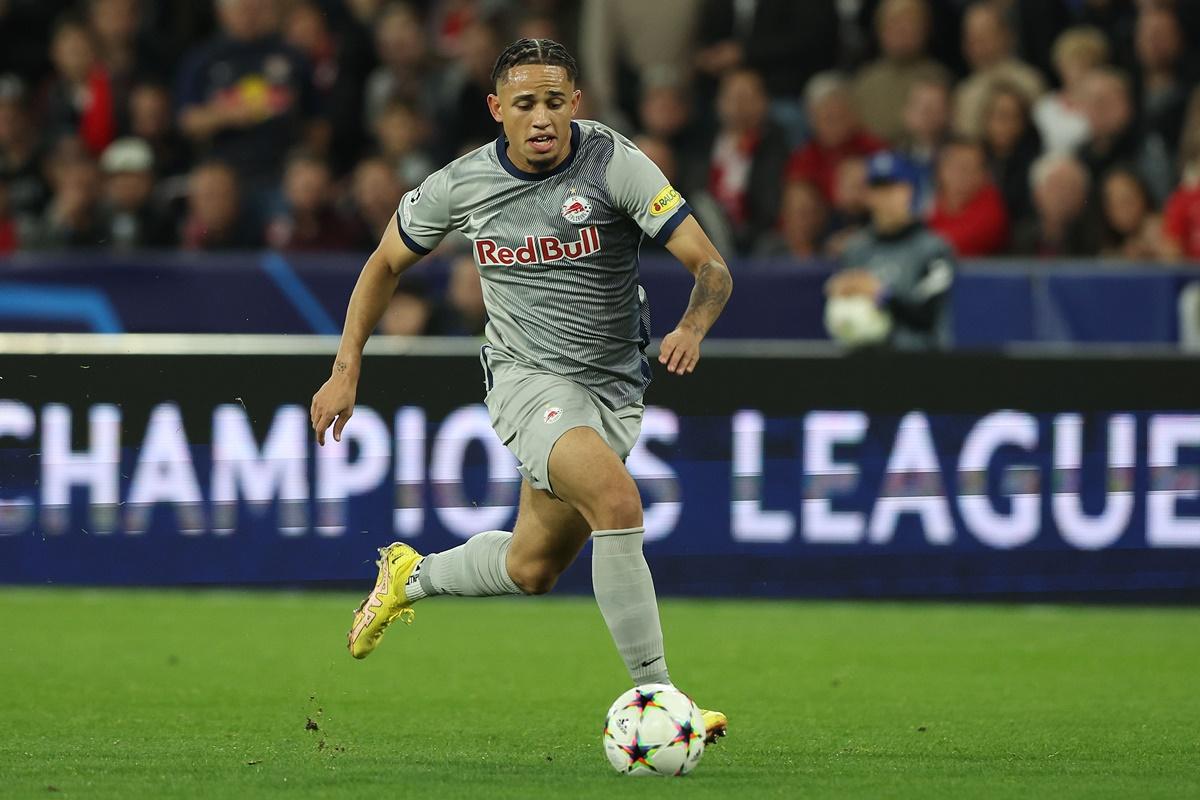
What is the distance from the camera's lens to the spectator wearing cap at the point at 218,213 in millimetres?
13828

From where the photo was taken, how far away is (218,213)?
13.9 metres

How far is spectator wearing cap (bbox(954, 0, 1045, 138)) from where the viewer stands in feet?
44.1

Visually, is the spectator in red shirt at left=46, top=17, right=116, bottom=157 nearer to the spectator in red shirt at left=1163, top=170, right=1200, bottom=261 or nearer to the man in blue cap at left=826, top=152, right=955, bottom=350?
the man in blue cap at left=826, top=152, right=955, bottom=350

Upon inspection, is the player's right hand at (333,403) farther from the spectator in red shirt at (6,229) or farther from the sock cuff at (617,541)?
the spectator in red shirt at (6,229)

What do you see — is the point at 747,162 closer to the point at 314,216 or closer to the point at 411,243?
the point at 314,216

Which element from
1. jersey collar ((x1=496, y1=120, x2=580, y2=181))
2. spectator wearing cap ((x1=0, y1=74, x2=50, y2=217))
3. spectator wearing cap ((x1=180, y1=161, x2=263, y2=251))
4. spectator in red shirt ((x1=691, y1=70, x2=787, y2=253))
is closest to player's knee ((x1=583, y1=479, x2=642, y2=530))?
jersey collar ((x1=496, y1=120, x2=580, y2=181))

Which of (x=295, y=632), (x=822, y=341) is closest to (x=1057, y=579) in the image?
(x=822, y=341)

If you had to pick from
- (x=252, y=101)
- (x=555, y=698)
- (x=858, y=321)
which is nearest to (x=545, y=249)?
(x=555, y=698)

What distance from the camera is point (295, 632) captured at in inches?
380

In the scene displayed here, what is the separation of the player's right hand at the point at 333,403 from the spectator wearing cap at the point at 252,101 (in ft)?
27.8

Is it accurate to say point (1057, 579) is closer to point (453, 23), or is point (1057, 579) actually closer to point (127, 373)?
point (127, 373)

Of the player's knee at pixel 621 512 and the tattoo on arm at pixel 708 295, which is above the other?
the tattoo on arm at pixel 708 295

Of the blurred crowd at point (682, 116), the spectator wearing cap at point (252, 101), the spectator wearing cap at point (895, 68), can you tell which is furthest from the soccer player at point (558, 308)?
the spectator wearing cap at point (252, 101)

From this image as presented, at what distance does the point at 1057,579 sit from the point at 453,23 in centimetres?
734
